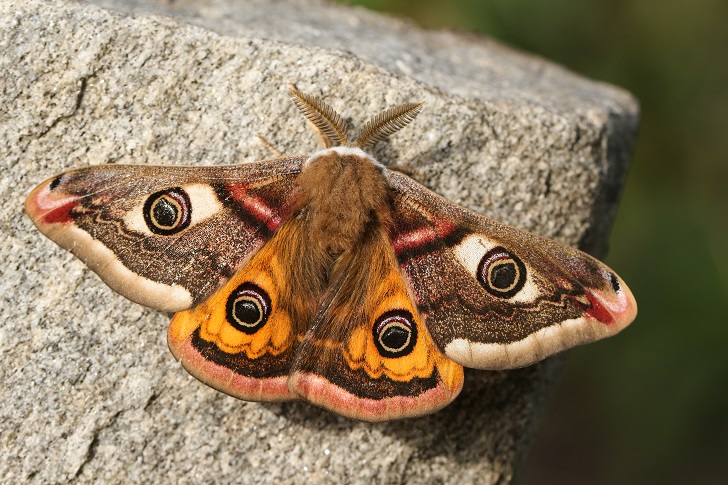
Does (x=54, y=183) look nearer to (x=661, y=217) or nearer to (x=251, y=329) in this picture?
(x=251, y=329)

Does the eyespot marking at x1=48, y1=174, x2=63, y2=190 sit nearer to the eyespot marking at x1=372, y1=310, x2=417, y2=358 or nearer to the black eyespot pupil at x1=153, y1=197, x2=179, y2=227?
the black eyespot pupil at x1=153, y1=197, x2=179, y2=227

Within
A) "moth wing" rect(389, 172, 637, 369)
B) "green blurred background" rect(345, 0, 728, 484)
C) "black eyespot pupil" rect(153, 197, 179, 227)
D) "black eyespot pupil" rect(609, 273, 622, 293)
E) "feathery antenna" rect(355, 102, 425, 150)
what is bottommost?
"green blurred background" rect(345, 0, 728, 484)

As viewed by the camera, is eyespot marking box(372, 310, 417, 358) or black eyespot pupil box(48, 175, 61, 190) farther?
eyespot marking box(372, 310, 417, 358)

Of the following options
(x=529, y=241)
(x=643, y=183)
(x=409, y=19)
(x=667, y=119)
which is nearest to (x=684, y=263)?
(x=643, y=183)

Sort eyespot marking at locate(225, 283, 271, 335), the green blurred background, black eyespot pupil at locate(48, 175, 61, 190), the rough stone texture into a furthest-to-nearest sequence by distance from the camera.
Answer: the green blurred background, the rough stone texture, eyespot marking at locate(225, 283, 271, 335), black eyespot pupil at locate(48, 175, 61, 190)

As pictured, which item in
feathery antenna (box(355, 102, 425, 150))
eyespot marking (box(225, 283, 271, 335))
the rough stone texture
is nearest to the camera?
eyespot marking (box(225, 283, 271, 335))

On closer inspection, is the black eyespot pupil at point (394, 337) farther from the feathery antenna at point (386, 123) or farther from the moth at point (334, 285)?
the feathery antenna at point (386, 123)

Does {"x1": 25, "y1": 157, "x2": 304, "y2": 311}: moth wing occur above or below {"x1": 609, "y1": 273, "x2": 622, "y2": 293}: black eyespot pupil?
below

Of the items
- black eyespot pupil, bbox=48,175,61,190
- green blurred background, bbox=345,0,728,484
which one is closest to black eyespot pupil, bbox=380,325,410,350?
black eyespot pupil, bbox=48,175,61,190
